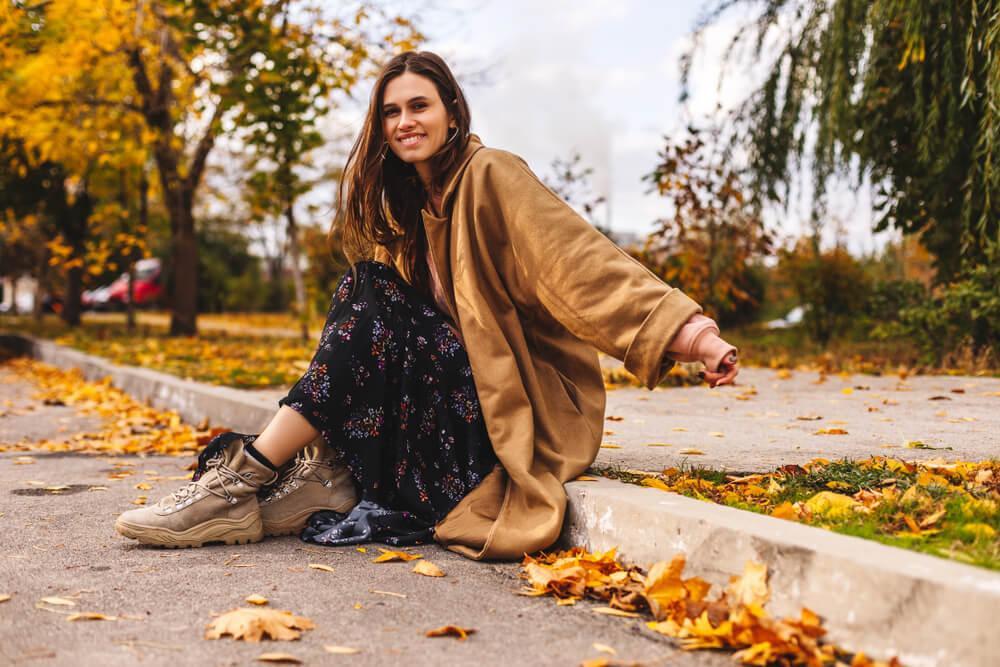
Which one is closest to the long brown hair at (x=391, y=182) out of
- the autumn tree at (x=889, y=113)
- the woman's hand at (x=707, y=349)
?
the woman's hand at (x=707, y=349)

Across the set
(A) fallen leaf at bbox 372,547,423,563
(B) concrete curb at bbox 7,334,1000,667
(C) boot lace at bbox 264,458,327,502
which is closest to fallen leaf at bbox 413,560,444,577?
(A) fallen leaf at bbox 372,547,423,563

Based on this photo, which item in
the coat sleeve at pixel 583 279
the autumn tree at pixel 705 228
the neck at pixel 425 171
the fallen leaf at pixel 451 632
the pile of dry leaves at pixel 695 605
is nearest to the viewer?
the pile of dry leaves at pixel 695 605

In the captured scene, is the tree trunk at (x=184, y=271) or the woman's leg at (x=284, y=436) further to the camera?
the tree trunk at (x=184, y=271)

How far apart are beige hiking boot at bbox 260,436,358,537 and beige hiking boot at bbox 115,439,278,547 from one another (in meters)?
0.06

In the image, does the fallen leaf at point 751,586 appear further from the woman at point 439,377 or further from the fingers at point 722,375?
the woman at point 439,377

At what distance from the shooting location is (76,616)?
80.7 inches

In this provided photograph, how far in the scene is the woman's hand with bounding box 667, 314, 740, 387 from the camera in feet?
7.45

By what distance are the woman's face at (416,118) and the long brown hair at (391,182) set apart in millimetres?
25

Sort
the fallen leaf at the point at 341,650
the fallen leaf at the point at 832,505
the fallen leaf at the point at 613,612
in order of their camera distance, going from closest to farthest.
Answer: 1. the fallen leaf at the point at 341,650
2. the fallen leaf at the point at 613,612
3. the fallen leaf at the point at 832,505

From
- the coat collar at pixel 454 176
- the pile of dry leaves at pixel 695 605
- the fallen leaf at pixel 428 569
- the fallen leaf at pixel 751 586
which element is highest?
the coat collar at pixel 454 176

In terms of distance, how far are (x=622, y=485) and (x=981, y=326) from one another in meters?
5.70

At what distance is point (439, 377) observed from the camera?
2.80 m

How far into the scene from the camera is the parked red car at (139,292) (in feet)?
106

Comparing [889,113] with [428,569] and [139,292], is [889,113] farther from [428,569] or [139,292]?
[139,292]
